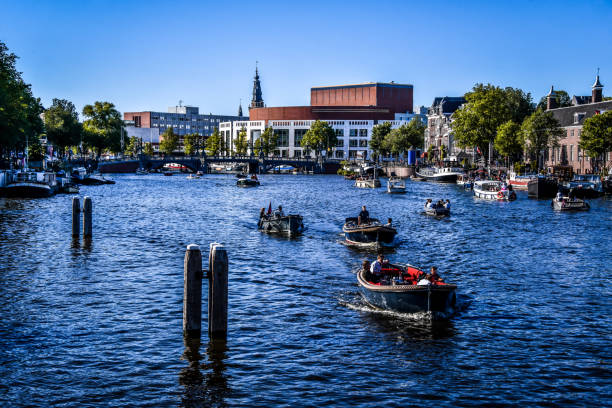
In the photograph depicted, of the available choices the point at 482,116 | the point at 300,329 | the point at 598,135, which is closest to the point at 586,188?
the point at 598,135

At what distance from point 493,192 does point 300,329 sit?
78.9 metres

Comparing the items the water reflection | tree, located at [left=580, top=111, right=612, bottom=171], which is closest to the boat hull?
the water reflection

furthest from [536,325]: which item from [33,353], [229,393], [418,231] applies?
[418,231]

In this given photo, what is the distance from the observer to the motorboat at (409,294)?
27844mm

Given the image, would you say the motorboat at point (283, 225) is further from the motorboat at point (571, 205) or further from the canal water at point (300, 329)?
the motorboat at point (571, 205)

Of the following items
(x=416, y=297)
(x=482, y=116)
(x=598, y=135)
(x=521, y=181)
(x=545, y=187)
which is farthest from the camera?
(x=482, y=116)

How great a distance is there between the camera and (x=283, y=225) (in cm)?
5678

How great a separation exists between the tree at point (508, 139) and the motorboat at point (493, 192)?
98.7 ft

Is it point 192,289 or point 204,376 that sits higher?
point 192,289

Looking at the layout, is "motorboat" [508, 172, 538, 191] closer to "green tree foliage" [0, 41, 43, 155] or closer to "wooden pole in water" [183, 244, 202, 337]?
"green tree foliage" [0, 41, 43, 155]

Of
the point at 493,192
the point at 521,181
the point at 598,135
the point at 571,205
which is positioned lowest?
the point at 571,205

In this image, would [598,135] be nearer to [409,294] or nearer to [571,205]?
[571,205]

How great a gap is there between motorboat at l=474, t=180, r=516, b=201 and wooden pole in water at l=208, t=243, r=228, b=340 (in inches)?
3177

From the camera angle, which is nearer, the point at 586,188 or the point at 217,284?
the point at 217,284
